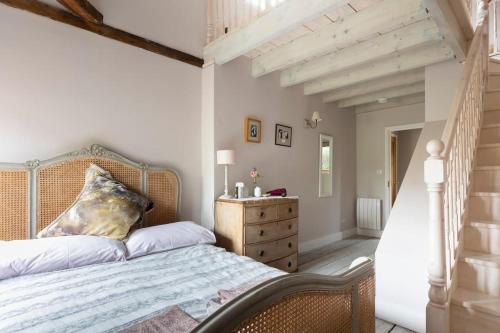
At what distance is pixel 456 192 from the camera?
5.50 feet

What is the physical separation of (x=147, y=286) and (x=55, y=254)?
706 millimetres

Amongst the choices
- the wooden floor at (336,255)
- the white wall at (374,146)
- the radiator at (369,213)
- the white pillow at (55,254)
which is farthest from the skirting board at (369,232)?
the white pillow at (55,254)

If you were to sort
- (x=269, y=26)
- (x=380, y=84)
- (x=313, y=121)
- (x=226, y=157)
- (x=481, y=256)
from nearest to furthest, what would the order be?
(x=481, y=256) → (x=269, y=26) → (x=226, y=157) → (x=380, y=84) → (x=313, y=121)

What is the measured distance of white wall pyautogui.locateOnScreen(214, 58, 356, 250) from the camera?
3217mm

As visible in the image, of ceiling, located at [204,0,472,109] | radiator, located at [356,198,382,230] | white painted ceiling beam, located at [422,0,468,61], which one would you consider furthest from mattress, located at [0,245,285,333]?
radiator, located at [356,198,382,230]

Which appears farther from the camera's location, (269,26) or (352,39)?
(352,39)

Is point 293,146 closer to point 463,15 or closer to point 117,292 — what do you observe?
point 463,15

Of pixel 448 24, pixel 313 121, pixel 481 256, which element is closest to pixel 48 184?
pixel 481 256

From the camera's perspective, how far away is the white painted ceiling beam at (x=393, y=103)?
456 cm

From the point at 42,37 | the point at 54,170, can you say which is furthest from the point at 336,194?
the point at 42,37

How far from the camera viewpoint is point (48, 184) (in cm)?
215

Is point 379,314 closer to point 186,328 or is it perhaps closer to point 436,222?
point 436,222

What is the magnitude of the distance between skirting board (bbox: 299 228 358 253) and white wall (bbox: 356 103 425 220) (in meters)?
0.74

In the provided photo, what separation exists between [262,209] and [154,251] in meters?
1.13
